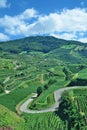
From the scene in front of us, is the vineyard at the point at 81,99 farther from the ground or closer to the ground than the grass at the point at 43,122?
farther from the ground

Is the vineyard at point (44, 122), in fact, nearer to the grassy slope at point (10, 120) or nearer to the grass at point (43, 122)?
the grass at point (43, 122)

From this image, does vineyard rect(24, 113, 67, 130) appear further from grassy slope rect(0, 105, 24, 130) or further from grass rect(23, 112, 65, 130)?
grassy slope rect(0, 105, 24, 130)

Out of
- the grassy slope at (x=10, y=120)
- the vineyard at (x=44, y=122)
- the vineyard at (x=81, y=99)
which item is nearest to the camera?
the grassy slope at (x=10, y=120)

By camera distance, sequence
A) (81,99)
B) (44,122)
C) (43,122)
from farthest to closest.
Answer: (81,99), (43,122), (44,122)

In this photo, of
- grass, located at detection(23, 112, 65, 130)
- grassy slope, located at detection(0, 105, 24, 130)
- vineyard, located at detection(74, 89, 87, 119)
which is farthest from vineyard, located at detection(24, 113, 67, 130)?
vineyard, located at detection(74, 89, 87, 119)

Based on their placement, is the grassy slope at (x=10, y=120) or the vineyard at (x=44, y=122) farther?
the vineyard at (x=44, y=122)

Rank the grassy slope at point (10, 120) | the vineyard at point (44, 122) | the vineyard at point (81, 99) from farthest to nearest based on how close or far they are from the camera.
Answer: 1. the vineyard at point (81, 99)
2. the vineyard at point (44, 122)
3. the grassy slope at point (10, 120)

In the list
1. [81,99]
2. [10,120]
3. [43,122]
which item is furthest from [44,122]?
[81,99]

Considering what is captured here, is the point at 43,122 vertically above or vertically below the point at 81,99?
below

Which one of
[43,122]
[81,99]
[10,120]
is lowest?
[43,122]

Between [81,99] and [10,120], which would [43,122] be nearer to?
[10,120]

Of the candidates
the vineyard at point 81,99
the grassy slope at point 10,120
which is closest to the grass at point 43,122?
the grassy slope at point 10,120
